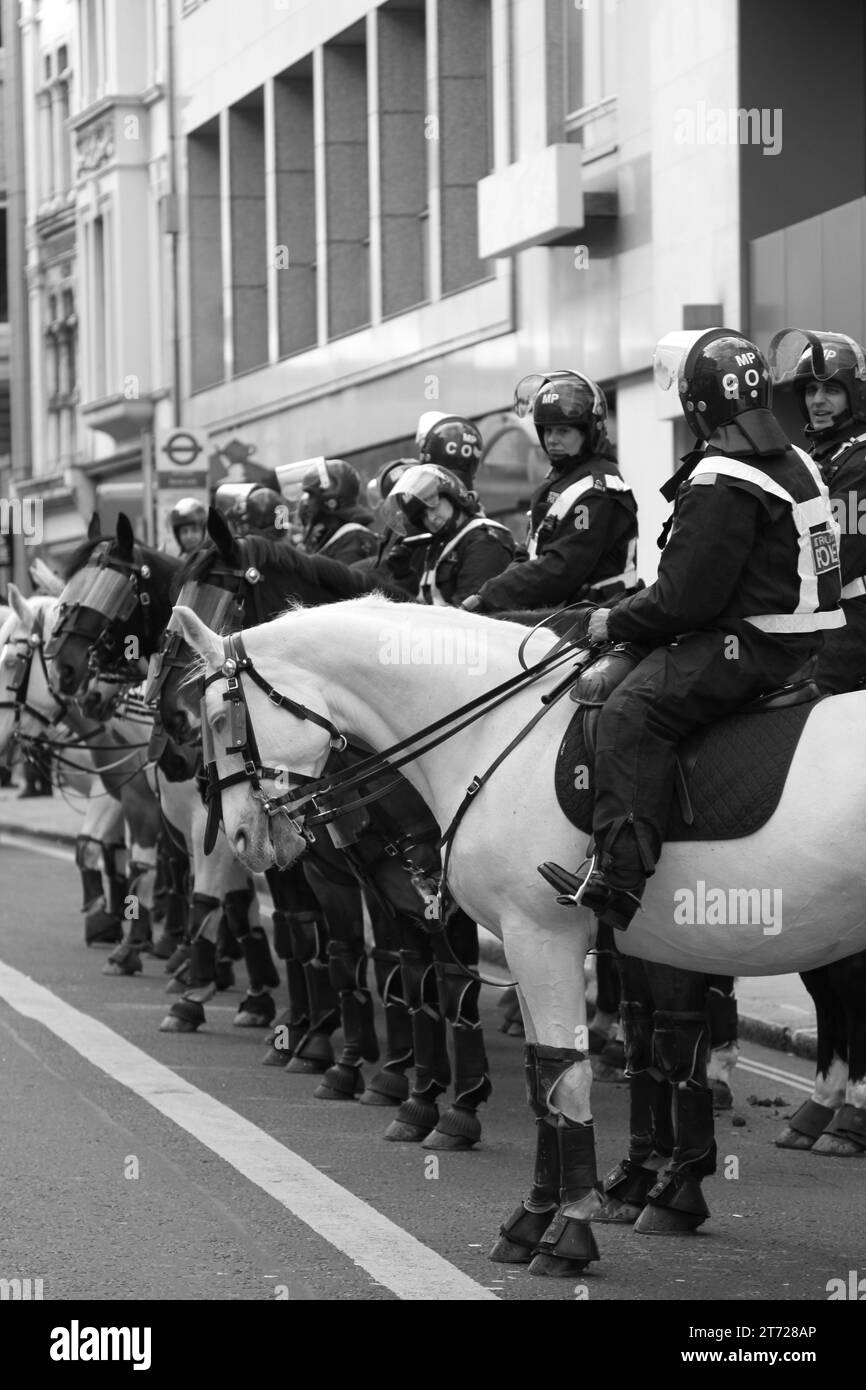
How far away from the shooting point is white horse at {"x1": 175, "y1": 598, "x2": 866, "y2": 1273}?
20.1ft

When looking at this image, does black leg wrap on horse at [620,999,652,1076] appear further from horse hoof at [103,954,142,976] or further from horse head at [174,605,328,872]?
horse hoof at [103,954,142,976]

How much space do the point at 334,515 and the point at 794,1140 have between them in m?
4.31

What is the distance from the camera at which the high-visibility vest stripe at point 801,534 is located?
6.23 m

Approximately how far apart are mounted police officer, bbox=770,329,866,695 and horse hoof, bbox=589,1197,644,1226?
5.83 feet

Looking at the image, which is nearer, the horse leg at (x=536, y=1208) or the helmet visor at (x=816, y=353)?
the horse leg at (x=536, y=1208)

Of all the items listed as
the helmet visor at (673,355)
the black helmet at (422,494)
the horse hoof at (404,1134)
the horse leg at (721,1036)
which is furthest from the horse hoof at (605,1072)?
the helmet visor at (673,355)

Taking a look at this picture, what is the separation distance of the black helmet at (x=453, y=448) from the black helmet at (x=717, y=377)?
3691 millimetres

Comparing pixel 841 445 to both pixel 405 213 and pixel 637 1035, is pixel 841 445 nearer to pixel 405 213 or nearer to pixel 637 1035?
pixel 637 1035

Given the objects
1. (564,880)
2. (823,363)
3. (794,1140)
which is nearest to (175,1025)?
(794,1140)

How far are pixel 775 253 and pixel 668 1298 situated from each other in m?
12.0

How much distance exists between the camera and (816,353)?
7.84 metres

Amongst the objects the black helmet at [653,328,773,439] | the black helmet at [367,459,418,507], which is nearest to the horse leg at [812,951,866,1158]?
the black helmet at [653,328,773,439]

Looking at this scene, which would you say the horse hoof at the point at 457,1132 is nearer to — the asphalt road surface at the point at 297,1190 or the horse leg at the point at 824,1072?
the asphalt road surface at the point at 297,1190
